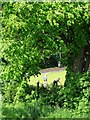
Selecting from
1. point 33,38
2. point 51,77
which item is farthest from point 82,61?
point 51,77

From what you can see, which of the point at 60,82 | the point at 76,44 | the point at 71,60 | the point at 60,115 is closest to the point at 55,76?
the point at 60,82

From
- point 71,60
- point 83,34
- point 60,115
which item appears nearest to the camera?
point 60,115

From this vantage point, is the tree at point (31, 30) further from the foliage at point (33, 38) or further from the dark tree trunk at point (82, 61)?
the dark tree trunk at point (82, 61)

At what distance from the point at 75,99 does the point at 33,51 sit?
914 millimetres

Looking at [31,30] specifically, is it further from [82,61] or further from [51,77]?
[51,77]

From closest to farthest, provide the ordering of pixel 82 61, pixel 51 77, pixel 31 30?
pixel 31 30 < pixel 82 61 < pixel 51 77

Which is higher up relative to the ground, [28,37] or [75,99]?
[28,37]

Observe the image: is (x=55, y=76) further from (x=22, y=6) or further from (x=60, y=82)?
(x=22, y=6)

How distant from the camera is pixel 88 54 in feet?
16.9

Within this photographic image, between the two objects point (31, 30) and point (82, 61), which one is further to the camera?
point (82, 61)

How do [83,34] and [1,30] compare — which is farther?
[83,34]

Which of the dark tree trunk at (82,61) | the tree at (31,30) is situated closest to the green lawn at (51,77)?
the dark tree trunk at (82,61)

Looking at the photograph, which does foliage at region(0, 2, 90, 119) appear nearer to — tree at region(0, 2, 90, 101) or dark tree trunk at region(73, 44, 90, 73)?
tree at region(0, 2, 90, 101)

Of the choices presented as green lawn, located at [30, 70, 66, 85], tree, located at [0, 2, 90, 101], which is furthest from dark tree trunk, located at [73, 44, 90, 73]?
tree, located at [0, 2, 90, 101]
